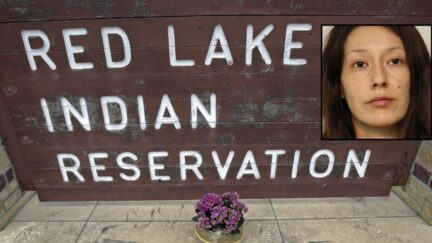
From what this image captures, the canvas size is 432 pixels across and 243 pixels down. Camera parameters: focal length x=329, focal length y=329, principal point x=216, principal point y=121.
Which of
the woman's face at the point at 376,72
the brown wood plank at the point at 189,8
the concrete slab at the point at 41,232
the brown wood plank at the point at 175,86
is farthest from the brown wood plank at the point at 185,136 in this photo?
the brown wood plank at the point at 189,8

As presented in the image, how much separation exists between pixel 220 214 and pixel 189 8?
180cm

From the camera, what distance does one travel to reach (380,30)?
2977 millimetres

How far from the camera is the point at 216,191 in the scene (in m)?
3.60

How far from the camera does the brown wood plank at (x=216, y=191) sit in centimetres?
359

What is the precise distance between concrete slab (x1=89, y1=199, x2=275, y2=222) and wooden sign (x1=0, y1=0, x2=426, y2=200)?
101 millimetres

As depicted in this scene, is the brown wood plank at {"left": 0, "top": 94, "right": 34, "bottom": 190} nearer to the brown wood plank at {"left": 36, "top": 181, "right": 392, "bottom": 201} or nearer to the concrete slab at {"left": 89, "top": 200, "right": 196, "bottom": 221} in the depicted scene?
the brown wood plank at {"left": 36, "top": 181, "right": 392, "bottom": 201}

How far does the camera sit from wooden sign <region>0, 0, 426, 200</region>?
9.60 ft

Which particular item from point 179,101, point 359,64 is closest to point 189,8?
point 179,101

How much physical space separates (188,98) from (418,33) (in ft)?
7.16

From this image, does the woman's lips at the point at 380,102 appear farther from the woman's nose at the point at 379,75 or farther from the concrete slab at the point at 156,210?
the concrete slab at the point at 156,210

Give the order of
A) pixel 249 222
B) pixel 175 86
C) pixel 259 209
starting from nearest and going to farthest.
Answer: pixel 175 86
pixel 249 222
pixel 259 209

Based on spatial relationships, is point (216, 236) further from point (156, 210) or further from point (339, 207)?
point (339, 207)

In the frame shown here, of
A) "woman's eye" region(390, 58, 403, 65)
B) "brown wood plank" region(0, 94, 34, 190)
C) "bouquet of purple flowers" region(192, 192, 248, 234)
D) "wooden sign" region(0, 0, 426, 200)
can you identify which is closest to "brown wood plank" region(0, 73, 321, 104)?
"wooden sign" region(0, 0, 426, 200)

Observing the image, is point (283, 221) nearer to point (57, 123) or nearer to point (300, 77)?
point (300, 77)
